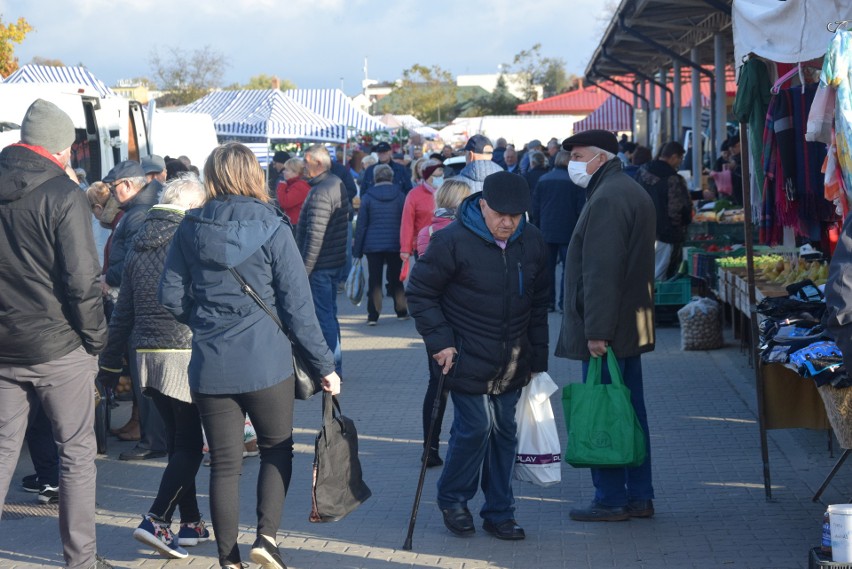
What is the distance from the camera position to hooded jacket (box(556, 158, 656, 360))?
18.9 ft

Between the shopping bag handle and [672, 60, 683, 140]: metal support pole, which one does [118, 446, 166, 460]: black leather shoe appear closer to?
the shopping bag handle

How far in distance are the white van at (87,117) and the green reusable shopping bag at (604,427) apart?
7.52 metres

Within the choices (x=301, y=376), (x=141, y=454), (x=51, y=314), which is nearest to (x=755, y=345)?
(x=301, y=376)

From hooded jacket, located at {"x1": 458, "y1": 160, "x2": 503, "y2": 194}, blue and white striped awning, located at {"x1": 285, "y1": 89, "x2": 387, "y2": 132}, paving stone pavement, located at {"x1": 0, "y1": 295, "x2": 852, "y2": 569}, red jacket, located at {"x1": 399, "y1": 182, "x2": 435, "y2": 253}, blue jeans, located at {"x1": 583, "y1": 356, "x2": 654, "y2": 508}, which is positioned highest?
blue and white striped awning, located at {"x1": 285, "y1": 89, "x2": 387, "y2": 132}

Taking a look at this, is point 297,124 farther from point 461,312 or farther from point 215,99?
point 461,312

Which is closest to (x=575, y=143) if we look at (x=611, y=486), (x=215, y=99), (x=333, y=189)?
(x=611, y=486)

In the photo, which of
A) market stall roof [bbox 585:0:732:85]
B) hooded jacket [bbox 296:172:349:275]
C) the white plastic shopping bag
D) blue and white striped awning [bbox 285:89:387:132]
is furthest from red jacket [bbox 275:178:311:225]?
blue and white striped awning [bbox 285:89:387:132]

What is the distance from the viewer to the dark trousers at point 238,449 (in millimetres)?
4949

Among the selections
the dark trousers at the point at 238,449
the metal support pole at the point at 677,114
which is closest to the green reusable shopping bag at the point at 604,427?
the dark trousers at the point at 238,449

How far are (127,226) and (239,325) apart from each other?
8.14 feet

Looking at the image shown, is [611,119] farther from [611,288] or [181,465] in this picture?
[181,465]

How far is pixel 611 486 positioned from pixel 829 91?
2.27 m

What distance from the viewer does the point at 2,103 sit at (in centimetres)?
1195

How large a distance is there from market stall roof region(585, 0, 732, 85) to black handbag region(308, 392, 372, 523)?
26.7ft
